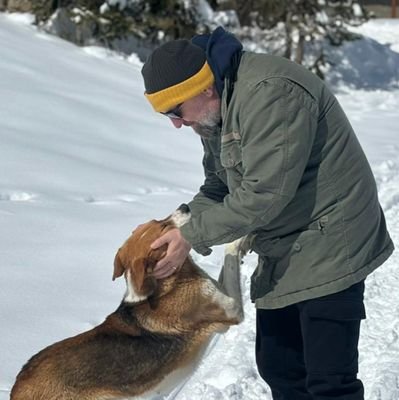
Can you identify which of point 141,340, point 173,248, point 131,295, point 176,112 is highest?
point 176,112

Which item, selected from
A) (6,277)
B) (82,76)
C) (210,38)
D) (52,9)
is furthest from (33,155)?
(52,9)

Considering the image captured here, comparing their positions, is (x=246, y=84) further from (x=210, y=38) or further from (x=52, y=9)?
(x=52, y=9)

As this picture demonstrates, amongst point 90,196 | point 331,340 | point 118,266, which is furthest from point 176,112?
point 90,196

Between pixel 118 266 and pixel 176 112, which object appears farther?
pixel 118 266

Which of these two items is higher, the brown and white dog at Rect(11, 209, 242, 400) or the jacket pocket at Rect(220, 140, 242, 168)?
the jacket pocket at Rect(220, 140, 242, 168)

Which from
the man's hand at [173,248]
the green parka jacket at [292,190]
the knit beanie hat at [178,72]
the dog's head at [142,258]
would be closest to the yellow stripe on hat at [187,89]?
the knit beanie hat at [178,72]

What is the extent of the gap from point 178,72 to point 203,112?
190 millimetres

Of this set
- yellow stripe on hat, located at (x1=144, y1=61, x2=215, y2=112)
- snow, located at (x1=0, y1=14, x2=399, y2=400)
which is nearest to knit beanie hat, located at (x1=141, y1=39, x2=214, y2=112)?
yellow stripe on hat, located at (x1=144, y1=61, x2=215, y2=112)

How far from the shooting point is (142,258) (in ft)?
9.86

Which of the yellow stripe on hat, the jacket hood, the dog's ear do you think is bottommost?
the dog's ear

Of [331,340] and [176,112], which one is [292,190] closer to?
[176,112]

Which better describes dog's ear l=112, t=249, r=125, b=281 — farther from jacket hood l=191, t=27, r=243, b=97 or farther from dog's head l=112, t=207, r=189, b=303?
jacket hood l=191, t=27, r=243, b=97

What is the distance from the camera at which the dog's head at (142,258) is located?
9.85ft

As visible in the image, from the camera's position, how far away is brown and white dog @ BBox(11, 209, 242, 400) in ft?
9.63
